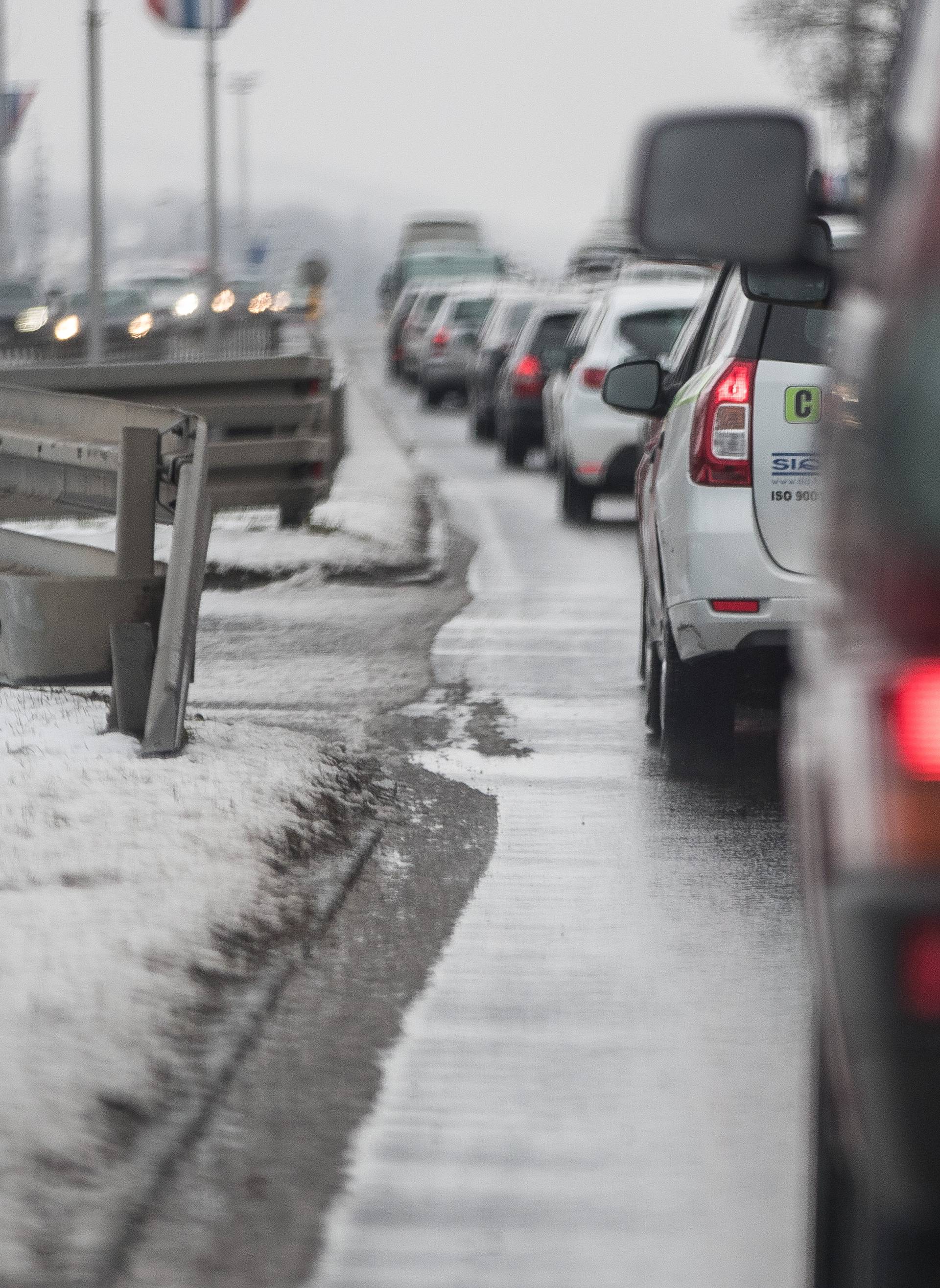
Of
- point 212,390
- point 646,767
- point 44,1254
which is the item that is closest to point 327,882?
point 646,767

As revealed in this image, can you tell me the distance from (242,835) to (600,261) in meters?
57.0

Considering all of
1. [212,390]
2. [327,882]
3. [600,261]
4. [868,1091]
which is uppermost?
[868,1091]

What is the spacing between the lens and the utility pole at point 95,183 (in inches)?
912

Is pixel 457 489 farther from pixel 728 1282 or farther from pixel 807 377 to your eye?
pixel 728 1282

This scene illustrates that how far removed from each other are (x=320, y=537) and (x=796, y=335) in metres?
8.39

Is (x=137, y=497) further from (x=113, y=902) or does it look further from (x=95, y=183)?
(x=95, y=183)

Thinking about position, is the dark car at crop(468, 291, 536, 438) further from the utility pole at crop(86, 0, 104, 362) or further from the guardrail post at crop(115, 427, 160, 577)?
the guardrail post at crop(115, 427, 160, 577)

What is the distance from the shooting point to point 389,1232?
3.83m

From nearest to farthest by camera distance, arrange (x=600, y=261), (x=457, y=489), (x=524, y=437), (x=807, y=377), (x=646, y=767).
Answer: (x=807, y=377) < (x=646, y=767) < (x=457, y=489) < (x=524, y=437) < (x=600, y=261)

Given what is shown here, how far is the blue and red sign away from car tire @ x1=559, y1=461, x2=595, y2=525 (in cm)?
982

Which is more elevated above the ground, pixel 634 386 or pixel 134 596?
pixel 634 386

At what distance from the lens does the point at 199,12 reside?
86.6 feet

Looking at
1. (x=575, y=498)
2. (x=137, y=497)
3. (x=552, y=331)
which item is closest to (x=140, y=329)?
(x=552, y=331)

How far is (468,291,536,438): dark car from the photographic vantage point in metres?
29.3
